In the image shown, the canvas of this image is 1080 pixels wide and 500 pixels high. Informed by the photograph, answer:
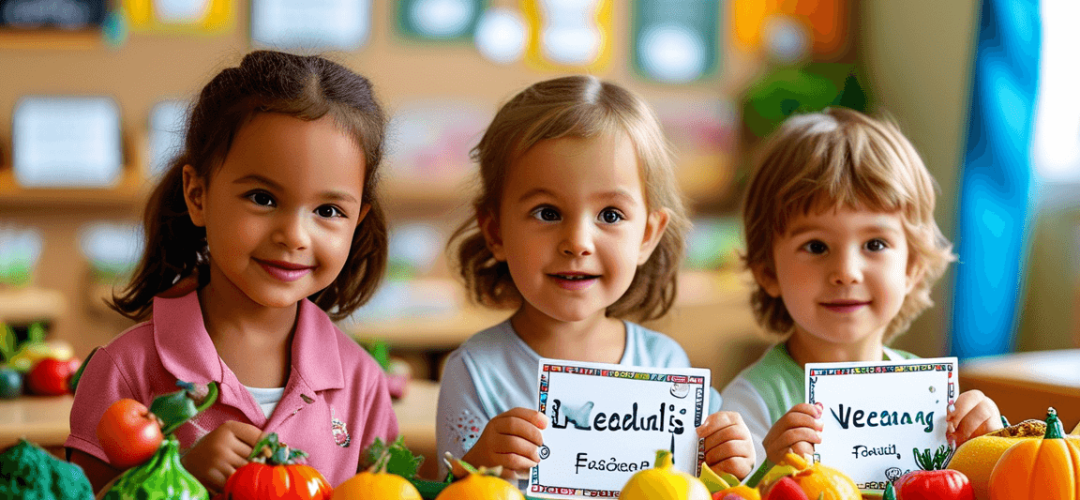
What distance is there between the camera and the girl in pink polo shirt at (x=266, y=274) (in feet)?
3.80

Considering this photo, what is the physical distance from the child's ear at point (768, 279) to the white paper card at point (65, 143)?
3978 mm

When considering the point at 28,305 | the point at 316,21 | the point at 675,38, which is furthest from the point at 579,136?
the point at 675,38

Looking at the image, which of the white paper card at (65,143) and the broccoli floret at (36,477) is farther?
the white paper card at (65,143)

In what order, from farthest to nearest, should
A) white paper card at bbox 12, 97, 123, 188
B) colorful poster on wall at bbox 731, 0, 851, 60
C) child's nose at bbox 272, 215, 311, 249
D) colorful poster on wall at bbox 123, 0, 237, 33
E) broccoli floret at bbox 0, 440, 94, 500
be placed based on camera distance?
colorful poster on wall at bbox 731, 0, 851, 60 < colorful poster on wall at bbox 123, 0, 237, 33 < white paper card at bbox 12, 97, 123, 188 < child's nose at bbox 272, 215, 311, 249 < broccoli floret at bbox 0, 440, 94, 500

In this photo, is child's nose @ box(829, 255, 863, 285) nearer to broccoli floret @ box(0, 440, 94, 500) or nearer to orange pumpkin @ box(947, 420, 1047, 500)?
orange pumpkin @ box(947, 420, 1047, 500)

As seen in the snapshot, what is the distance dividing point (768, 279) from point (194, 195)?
0.93 m

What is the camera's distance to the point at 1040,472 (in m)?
0.93

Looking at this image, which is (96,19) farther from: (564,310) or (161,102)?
(564,310)

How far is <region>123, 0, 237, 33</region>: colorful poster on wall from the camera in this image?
15.7ft

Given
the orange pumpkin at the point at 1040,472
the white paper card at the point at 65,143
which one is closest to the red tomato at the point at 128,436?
the orange pumpkin at the point at 1040,472

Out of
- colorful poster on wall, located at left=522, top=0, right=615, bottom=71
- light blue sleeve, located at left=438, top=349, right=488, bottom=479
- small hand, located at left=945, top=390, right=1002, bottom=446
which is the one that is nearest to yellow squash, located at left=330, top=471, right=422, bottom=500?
light blue sleeve, located at left=438, top=349, right=488, bottom=479

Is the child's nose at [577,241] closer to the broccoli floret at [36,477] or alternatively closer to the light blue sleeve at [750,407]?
the light blue sleeve at [750,407]

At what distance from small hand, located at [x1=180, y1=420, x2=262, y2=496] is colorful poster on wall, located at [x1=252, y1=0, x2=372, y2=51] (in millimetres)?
4191

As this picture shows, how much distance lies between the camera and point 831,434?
116 cm
